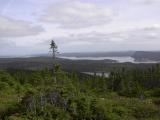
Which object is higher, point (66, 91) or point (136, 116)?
point (66, 91)

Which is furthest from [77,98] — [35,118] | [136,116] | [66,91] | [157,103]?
[157,103]

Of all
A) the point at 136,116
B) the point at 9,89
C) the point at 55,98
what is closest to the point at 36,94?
the point at 55,98

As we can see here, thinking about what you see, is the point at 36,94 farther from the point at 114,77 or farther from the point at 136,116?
the point at 114,77

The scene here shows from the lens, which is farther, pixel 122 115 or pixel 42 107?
pixel 122 115

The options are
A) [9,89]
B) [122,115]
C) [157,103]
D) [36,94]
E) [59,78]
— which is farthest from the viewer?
[9,89]

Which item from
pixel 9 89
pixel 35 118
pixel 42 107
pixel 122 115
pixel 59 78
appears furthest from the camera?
pixel 9 89

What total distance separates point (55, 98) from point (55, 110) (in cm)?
347

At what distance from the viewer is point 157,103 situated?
224ft

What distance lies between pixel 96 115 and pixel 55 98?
6060mm

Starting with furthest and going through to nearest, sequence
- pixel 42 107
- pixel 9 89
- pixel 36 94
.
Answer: pixel 9 89 → pixel 36 94 → pixel 42 107

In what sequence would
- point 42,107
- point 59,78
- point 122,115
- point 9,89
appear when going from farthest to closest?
point 9,89, point 59,78, point 122,115, point 42,107

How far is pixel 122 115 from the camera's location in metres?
50.8

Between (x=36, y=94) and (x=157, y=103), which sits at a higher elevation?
(x=36, y=94)

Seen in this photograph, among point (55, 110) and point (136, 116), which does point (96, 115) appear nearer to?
point (55, 110)
